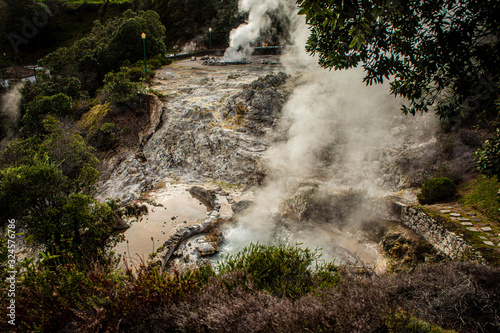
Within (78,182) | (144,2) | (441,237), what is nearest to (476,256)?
(441,237)

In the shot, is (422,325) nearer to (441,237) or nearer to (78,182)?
(441,237)

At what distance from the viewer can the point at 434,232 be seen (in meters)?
6.23

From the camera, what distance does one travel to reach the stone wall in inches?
215

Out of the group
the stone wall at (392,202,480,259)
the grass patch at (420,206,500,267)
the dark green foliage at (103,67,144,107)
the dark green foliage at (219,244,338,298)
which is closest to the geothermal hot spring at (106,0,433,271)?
the stone wall at (392,202,480,259)

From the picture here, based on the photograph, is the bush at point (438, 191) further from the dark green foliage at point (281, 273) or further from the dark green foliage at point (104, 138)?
the dark green foliage at point (104, 138)

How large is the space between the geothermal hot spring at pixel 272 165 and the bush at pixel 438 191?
1082 mm

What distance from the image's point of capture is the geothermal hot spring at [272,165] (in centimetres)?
750

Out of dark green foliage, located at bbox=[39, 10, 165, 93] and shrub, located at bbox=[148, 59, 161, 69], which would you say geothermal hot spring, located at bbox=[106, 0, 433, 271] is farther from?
dark green foliage, located at bbox=[39, 10, 165, 93]

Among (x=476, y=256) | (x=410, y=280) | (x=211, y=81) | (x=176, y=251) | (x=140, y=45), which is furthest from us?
(x=140, y=45)

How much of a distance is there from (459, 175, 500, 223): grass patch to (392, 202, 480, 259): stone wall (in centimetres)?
120

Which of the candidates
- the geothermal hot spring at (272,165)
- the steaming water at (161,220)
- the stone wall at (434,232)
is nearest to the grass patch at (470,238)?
the stone wall at (434,232)

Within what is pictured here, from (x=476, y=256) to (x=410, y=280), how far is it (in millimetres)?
2231

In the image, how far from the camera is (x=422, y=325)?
9.49ft

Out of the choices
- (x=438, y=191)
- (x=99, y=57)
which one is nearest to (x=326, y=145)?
(x=438, y=191)
